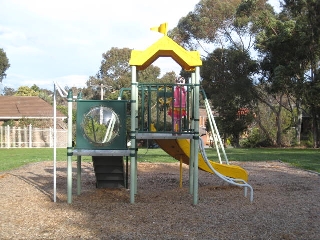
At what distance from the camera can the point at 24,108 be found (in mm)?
38969

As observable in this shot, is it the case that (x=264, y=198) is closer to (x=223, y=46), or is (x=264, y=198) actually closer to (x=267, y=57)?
(x=267, y=57)

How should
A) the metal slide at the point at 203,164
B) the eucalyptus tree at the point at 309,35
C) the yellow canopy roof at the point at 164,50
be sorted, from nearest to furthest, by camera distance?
1. the yellow canopy roof at the point at 164,50
2. the metal slide at the point at 203,164
3. the eucalyptus tree at the point at 309,35

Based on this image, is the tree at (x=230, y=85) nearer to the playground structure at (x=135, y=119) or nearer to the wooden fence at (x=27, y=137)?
the wooden fence at (x=27, y=137)

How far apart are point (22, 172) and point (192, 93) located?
664 centimetres

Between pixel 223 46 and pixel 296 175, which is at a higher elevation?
pixel 223 46

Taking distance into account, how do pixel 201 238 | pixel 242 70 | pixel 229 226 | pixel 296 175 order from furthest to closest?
1. pixel 242 70
2. pixel 296 175
3. pixel 229 226
4. pixel 201 238

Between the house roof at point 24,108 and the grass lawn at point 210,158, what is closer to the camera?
the grass lawn at point 210,158

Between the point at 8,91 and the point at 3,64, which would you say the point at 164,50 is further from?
the point at 8,91

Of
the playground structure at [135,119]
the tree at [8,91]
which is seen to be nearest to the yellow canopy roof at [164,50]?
the playground structure at [135,119]

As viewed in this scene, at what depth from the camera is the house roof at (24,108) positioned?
121 feet

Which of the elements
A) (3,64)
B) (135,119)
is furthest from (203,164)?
(3,64)

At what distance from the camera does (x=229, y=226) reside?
5613mm

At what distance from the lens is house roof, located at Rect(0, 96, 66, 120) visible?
37.0 metres

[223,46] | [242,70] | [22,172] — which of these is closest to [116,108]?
[22,172]
